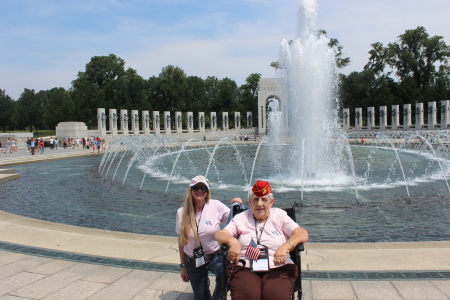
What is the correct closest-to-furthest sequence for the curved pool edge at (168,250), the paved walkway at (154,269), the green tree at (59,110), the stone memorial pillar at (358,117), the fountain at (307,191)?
the paved walkway at (154,269) → the curved pool edge at (168,250) → the fountain at (307,191) → the stone memorial pillar at (358,117) → the green tree at (59,110)

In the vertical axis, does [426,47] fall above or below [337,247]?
above

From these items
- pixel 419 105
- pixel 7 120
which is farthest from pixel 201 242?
pixel 7 120

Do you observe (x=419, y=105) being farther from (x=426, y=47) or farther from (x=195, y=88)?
(x=195, y=88)

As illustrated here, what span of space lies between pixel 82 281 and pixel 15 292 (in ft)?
2.58

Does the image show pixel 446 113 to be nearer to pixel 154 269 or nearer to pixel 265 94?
pixel 265 94

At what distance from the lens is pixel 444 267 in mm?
5086

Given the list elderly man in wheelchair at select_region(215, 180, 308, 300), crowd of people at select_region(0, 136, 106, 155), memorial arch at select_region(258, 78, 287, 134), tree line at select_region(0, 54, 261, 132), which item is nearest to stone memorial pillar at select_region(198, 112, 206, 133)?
memorial arch at select_region(258, 78, 287, 134)

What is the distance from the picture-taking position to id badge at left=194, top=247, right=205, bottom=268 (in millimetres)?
3920

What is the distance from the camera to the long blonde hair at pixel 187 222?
395 centimetres

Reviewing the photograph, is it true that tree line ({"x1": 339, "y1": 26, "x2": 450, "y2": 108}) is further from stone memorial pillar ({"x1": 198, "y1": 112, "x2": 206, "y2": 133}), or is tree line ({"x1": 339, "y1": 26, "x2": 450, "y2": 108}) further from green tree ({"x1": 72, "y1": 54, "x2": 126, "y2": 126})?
green tree ({"x1": 72, "y1": 54, "x2": 126, "y2": 126})

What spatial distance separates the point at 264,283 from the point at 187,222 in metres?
1.00

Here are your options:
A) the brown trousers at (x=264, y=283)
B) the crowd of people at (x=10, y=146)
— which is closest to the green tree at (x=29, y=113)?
the crowd of people at (x=10, y=146)

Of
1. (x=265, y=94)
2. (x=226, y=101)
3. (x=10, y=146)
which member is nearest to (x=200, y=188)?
(x=10, y=146)

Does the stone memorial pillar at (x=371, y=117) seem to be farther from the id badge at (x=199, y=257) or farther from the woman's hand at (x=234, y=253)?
the woman's hand at (x=234, y=253)
